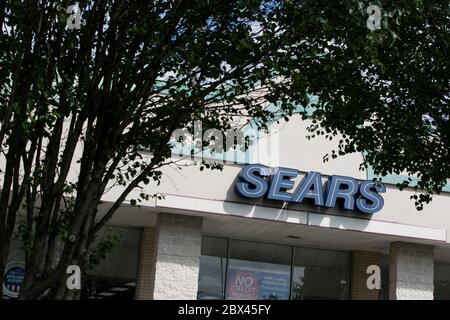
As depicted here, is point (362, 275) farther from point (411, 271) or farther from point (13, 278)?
point (13, 278)

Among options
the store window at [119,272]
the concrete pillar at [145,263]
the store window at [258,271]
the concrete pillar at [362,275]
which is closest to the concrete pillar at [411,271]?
the concrete pillar at [362,275]

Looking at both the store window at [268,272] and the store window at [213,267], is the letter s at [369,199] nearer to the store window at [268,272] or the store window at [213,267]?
the store window at [268,272]

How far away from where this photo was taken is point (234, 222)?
15.2m

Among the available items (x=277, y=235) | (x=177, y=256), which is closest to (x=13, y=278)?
(x=177, y=256)

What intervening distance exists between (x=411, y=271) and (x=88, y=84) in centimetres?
1166

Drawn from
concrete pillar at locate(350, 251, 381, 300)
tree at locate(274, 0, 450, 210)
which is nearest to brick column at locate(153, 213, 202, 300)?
concrete pillar at locate(350, 251, 381, 300)

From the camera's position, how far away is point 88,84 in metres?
6.32

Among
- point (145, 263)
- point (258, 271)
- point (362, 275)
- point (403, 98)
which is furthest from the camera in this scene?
point (362, 275)

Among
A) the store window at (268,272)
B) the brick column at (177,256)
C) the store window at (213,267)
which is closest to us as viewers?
the brick column at (177,256)

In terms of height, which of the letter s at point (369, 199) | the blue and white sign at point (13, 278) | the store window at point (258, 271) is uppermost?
the letter s at point (369, 199)

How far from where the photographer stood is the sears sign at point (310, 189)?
14.4 meters

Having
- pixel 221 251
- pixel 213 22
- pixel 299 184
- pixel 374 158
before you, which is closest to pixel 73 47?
pixel 213 22

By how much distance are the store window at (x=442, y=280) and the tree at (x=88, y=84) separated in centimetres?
1323

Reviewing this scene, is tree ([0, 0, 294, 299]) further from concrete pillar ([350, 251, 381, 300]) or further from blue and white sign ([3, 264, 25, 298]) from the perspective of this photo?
concrete pillar ([350, 251, 381, 300])
